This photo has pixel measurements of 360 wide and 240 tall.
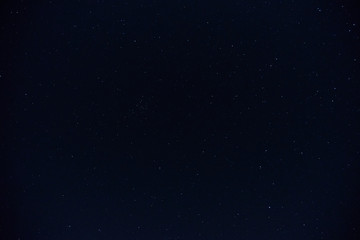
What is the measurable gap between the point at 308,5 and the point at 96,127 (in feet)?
1.54

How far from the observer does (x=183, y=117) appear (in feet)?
2.19

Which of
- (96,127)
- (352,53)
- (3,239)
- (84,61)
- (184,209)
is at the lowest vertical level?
(3,239)

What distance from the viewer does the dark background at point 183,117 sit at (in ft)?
2.10

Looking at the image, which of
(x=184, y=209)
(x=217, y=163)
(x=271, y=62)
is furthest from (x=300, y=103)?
(x=184, y=209)

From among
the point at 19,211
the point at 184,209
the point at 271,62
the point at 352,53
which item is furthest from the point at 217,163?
the point at 19,211

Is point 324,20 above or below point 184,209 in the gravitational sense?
above

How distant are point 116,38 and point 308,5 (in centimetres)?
37

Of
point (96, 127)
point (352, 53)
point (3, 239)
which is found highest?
point (352, 53)

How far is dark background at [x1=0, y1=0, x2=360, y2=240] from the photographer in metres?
0.64

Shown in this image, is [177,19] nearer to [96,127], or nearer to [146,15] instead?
[146,15]

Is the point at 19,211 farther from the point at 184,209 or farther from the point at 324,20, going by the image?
the point at 324,20

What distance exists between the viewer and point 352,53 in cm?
63

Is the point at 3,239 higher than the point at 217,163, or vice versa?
the point at 217,163

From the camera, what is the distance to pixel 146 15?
652 mm
